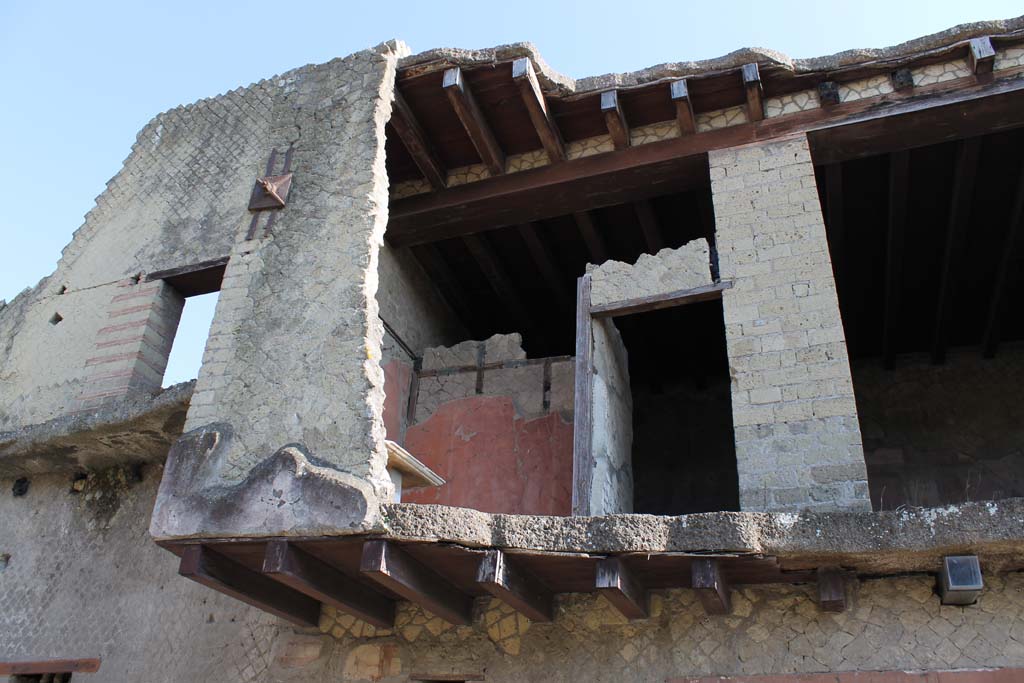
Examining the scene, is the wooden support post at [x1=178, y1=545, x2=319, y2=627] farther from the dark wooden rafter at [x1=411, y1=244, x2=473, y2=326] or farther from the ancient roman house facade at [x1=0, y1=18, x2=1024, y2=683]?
the dark wooden rafter at [x1=411, y1=244, x2=473, y2=326]

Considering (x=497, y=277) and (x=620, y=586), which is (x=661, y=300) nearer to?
(x=620, y=586)

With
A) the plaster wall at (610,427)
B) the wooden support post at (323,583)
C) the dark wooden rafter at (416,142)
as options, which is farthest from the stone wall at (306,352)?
the plaster wall at (610,427)

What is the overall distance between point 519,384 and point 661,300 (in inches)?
72.1

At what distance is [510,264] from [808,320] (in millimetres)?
4088

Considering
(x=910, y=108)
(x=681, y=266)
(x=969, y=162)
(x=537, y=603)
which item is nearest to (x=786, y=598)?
(x=537, y=603)

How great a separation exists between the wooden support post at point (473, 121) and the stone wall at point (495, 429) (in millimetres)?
1584

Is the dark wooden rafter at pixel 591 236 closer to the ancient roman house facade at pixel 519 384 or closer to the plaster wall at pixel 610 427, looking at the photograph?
the ancient roman house facade at pixel 519 384

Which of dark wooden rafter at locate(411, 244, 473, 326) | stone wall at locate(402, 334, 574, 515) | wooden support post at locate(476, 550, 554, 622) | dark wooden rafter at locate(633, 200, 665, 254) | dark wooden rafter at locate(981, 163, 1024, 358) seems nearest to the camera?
wooden support post at locate(476, 550, 554, 622)

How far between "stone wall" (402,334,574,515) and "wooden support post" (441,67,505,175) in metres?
1.58

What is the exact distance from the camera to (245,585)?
581 cm

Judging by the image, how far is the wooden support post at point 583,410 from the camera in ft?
20.9

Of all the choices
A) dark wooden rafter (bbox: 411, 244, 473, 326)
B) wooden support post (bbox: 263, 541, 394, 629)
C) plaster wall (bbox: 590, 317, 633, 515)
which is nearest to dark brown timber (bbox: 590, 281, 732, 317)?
plaster wall (bbox: 590, 317, 633, 515)

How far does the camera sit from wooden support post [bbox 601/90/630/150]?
24.8ft

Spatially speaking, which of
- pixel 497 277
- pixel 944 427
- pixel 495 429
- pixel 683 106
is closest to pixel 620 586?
pixel 495 429
